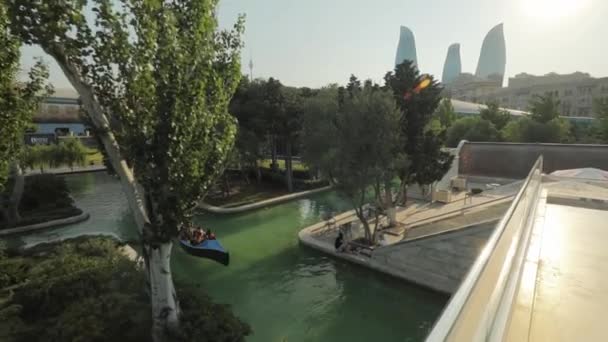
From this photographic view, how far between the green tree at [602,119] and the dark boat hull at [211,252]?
29.8m

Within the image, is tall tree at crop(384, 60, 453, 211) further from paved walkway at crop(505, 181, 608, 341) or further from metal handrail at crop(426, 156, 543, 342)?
metal handrail at crop(426, 156, 543, 342)

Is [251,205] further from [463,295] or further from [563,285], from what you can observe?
[463,295]

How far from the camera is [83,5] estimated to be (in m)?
4.34

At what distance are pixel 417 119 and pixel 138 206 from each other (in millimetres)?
10987

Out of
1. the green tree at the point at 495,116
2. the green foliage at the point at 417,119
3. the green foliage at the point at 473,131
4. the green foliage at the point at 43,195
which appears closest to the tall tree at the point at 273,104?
the green foliage at the point at 417,119

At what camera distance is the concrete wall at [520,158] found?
19.1 meters

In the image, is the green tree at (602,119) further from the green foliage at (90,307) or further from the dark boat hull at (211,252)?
the green foliage at (90,307)

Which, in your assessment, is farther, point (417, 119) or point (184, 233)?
point (417, 119)

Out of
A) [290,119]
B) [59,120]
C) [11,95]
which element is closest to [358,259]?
[11,95]

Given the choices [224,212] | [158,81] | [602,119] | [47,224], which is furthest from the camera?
[602,119]

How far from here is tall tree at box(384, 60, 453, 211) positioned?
12.8m

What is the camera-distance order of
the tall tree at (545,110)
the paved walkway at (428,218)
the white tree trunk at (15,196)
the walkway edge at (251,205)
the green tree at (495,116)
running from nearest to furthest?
the paved walkway at (428,218) → the white tree trunk at (15,196) → the walkway edge at (251,205) → the tall tree at (545,110) → the green tree at (495,116)

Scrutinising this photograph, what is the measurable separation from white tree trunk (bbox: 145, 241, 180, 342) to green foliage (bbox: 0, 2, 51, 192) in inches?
114

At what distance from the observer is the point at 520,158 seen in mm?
21609
